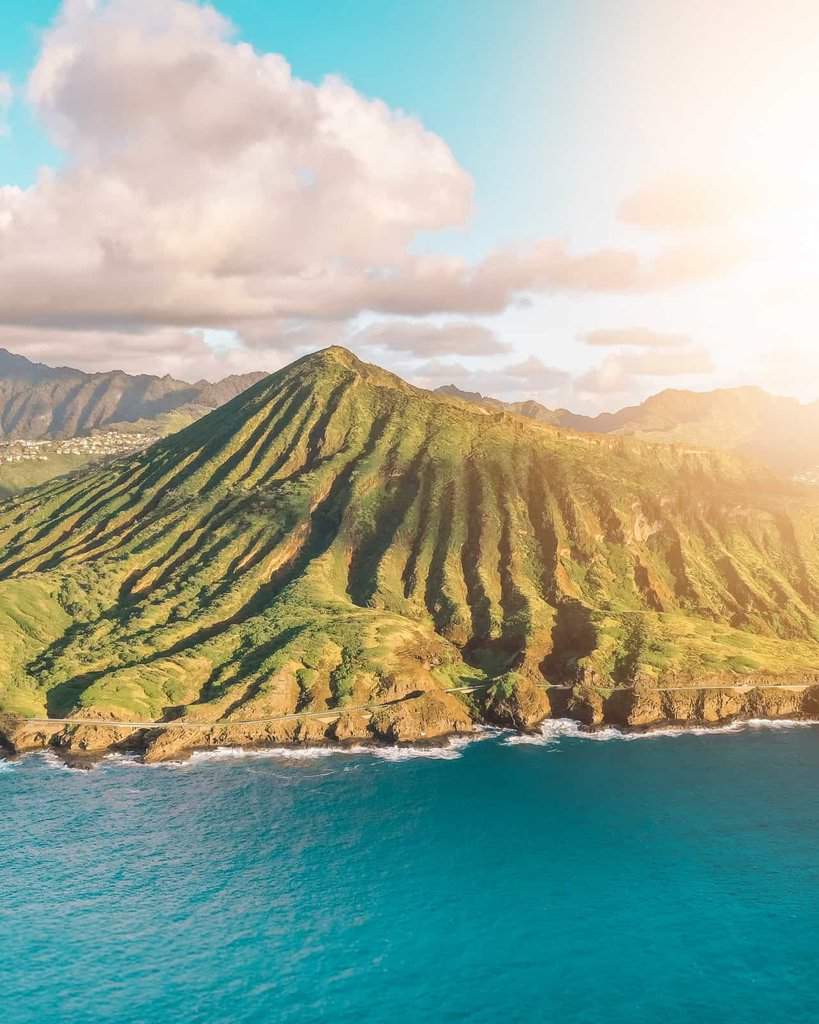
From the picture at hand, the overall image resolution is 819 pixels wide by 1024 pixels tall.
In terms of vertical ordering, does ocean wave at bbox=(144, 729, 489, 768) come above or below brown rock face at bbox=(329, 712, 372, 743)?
below

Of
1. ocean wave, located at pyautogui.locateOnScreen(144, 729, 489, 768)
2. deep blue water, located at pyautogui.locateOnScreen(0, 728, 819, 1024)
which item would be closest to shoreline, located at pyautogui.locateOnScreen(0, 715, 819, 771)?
ocean wave, located at pyautogui.locateOnScreen(144, 729, 489, 768)

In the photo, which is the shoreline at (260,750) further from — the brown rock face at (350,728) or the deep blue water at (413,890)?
the deep blue water at (413,890)

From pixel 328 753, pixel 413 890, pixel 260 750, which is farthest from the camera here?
pixel 260 750

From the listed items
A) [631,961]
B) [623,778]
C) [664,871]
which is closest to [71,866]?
[631,961]

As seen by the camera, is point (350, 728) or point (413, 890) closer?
point (413, 890)

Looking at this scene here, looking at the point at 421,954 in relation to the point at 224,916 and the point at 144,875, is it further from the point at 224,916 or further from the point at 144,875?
the point at 144,875

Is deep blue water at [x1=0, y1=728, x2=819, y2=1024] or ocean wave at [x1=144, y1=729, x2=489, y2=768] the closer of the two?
deep blue water at [x1=0, y1=728, x2=819, y2=1024]

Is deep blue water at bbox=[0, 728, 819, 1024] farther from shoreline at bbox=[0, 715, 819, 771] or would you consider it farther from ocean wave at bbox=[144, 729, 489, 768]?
shoreline at bbox=[0, 715, 819, 771]

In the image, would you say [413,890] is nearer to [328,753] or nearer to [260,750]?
[328,753]

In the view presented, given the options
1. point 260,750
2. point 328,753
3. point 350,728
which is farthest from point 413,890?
point 350,728
